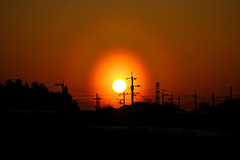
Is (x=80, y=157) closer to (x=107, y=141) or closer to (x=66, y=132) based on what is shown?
(x=107, y=141)

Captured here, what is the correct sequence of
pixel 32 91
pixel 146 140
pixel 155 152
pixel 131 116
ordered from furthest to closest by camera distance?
1. pixel 32 91
2. pixel 131 116
3. pixel 146 140
4. pixel 155 152

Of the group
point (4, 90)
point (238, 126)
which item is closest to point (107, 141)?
point (238, 126)

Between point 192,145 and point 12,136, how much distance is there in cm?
1181

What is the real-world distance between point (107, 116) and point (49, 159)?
4207cm

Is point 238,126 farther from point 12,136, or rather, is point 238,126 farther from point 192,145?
point 12,136

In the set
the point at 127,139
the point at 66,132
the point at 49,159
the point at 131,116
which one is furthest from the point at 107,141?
the point at 131,116

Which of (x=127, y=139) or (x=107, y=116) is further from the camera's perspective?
(x=107, y=116)

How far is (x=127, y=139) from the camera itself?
87.5 feet

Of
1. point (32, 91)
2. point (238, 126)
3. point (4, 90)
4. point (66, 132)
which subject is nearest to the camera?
point (66, 132)

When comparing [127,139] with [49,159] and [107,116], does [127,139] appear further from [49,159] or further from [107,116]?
[107,116]

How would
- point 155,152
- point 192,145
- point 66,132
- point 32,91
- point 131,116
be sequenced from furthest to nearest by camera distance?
1. point 32,91
2. point 131,116
3. point 66,132
4. point 192,145
5. point 155,152

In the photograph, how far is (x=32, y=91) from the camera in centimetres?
14500

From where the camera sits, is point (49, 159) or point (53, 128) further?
point (53, 128)

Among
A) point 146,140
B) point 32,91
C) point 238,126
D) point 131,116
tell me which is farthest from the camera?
point 32,91
